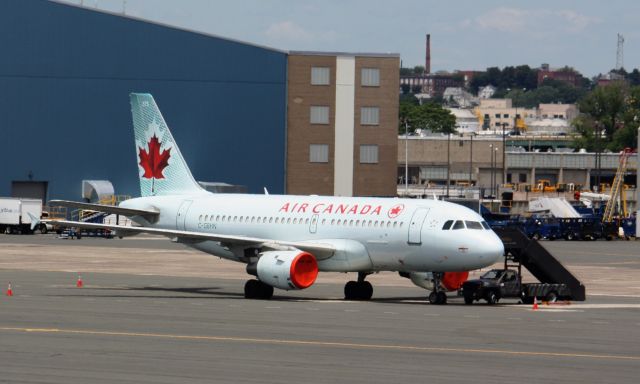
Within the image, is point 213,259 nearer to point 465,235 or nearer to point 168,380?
point 465,235

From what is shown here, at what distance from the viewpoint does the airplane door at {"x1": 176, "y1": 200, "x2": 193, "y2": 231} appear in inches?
2112

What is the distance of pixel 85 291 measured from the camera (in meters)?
49.9

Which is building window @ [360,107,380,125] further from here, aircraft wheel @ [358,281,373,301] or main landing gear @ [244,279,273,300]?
main landing gear @ [244,279,273,300]

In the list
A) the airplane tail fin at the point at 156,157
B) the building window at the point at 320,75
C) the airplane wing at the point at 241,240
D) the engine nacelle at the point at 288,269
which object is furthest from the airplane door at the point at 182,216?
the building window at the point at 320,75

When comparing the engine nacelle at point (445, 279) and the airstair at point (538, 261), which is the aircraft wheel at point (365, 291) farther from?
the airstair at point (538, 261)

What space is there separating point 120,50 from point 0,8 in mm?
10102

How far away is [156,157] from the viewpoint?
56938mm

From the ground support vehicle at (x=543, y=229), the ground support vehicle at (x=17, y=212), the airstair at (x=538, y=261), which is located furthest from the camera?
the ground support vehicle at (x=543, y=229)

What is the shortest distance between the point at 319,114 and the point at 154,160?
193 feet

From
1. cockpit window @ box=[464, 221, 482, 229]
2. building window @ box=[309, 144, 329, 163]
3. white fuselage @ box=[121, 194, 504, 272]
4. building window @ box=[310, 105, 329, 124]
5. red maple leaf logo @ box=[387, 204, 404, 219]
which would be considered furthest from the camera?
building window @ box=[309, 144, 329, 163]

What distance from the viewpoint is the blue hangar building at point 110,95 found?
106188mm

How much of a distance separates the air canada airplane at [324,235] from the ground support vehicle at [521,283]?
120 cm

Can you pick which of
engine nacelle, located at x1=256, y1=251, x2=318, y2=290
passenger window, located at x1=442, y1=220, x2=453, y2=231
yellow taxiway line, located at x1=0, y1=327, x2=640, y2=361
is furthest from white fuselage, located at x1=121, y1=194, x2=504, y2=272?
yellow taxiway line, located at x1=0, y1=327, x2=640, y2=361

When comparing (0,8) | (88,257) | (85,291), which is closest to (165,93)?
(0,8)
